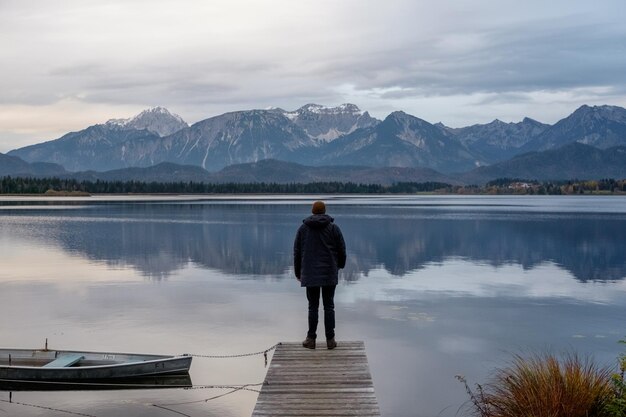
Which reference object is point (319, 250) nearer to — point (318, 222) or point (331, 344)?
point (318, 222)

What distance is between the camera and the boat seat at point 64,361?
19.1m

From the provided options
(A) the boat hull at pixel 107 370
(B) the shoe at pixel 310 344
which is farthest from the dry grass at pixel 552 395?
(A) the boat hull at pixel 107 370

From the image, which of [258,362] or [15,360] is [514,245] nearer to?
[258,362]

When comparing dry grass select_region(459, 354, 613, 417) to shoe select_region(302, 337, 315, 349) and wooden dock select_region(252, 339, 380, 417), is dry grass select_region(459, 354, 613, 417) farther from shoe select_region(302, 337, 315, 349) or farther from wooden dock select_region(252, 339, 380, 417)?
shoe select_region(302, 337, 315, 349)

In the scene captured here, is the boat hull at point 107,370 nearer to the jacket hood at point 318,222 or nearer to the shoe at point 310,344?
the shoe at point 310,344

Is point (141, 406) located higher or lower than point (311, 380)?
lower

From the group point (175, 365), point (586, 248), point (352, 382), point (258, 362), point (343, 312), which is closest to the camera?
point (352, 382)

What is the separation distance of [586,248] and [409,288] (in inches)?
1141

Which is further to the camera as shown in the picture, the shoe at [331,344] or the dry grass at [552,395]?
the shoe at [331,344]

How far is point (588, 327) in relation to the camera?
26.8m

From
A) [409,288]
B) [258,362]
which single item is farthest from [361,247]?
[258,362]

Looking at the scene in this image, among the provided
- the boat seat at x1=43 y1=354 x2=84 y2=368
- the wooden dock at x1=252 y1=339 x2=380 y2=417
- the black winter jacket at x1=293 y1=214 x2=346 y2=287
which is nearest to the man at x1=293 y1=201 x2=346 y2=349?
the black winter jacket at x1=293 y1=214 x2=346 y2=287

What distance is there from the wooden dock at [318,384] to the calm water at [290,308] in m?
1.62

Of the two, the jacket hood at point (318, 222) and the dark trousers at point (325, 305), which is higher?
the jacket hood at point (318, 222)
